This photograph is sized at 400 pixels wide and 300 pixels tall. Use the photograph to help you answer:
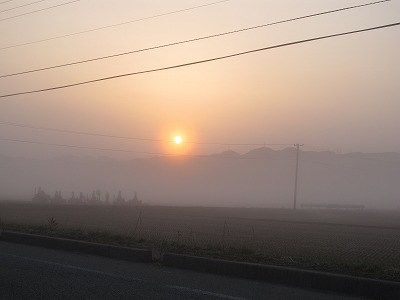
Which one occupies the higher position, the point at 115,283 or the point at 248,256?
the point at 248,256

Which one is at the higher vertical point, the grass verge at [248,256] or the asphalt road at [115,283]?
the grass verge at [248,256]

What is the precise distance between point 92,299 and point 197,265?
4114 millimetres

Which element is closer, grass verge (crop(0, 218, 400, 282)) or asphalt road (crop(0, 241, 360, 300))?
asphalt road (crop(0, 241, 360, 300))

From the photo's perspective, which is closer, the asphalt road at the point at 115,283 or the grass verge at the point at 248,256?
the asphalt road at the point at 115,283

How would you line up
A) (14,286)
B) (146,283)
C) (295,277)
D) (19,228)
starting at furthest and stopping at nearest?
(19,228)
(295,277)
(146,283)
(14,286)

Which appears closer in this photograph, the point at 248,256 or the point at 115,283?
the point at 115,283

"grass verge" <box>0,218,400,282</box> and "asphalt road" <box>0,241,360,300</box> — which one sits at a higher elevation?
"grass verge" <box>0,218,400,282</box>

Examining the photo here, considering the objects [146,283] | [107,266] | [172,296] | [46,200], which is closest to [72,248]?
[107,266]

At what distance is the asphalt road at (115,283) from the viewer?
831cm

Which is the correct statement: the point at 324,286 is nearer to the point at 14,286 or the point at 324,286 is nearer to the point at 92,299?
→ the point at 92,299

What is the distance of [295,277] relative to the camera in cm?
1015

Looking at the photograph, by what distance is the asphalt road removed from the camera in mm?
8312

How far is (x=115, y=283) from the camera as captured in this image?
926 cm

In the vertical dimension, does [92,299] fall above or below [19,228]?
below
